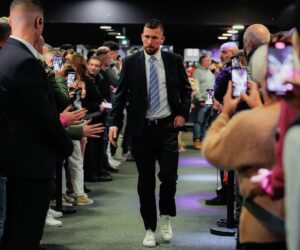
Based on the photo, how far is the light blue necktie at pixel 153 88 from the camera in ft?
15.8

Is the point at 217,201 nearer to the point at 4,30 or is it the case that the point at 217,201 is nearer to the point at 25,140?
the point at 4,30

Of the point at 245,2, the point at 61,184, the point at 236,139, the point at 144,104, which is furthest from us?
the point at 245,2

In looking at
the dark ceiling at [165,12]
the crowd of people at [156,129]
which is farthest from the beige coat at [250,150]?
the dark ceiling at [165,12]

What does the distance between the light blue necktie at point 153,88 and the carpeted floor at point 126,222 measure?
113 centimetres

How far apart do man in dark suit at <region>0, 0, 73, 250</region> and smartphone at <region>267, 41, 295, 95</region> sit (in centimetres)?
128

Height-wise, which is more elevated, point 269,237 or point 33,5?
point 33,5

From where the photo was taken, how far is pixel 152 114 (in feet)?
15.8

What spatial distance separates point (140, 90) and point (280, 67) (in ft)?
9.14

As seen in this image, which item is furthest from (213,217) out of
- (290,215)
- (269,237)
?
(290,215)

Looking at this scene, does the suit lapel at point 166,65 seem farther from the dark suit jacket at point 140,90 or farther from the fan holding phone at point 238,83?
the fan holding phone at point 238,83

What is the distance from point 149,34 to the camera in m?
4.82

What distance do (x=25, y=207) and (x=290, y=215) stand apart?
5.50 ft

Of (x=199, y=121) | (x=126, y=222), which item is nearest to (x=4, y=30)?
(x=126, y=222)

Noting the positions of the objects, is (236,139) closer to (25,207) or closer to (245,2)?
(25,207)
